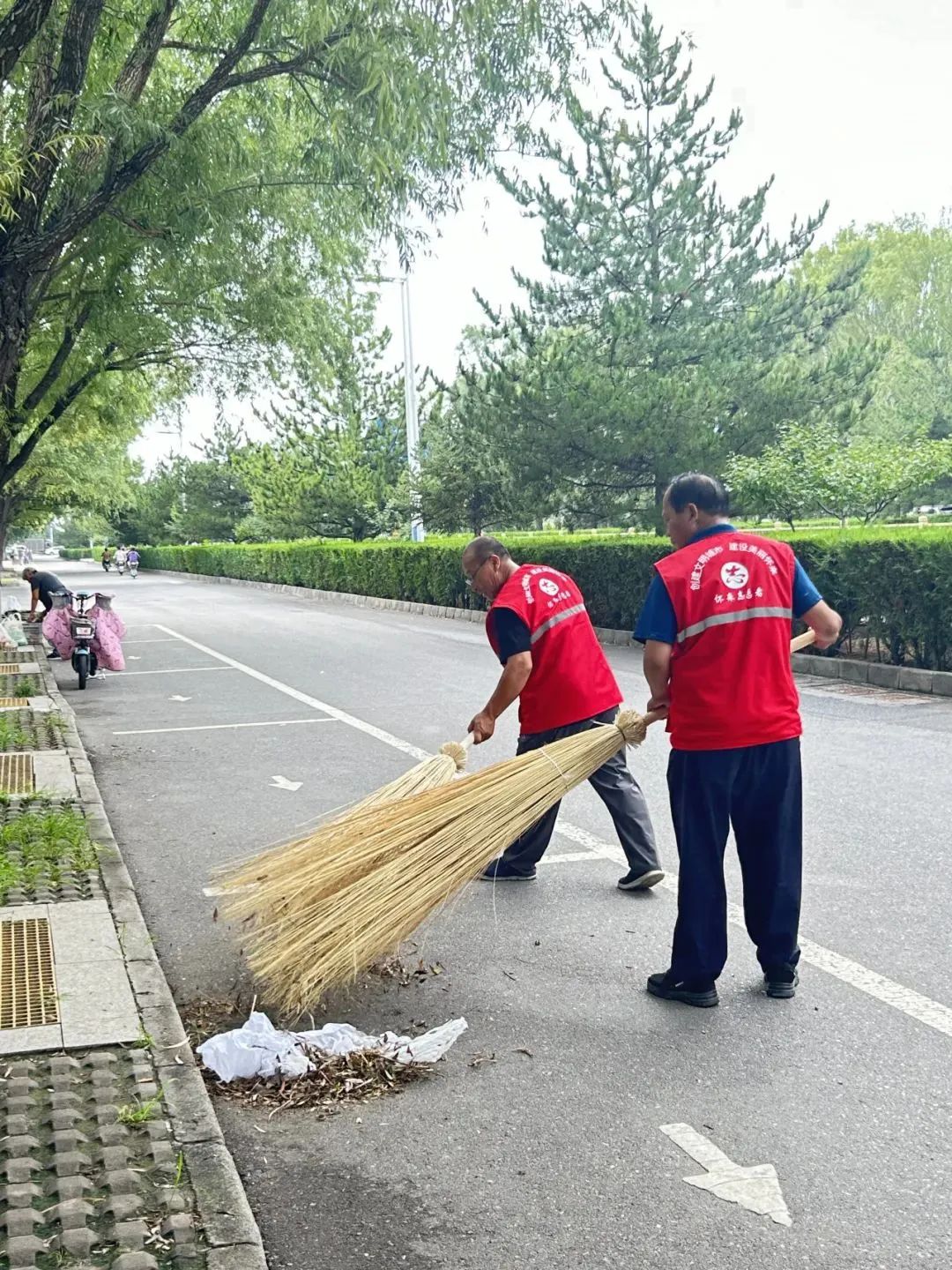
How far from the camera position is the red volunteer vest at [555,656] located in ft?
17.1

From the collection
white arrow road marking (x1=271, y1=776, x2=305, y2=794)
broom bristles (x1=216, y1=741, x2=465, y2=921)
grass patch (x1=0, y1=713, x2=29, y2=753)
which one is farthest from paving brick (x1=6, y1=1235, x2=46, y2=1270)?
grass patch (x1=0, y1=713, x2=29, y2=753)

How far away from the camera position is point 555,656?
5.24m

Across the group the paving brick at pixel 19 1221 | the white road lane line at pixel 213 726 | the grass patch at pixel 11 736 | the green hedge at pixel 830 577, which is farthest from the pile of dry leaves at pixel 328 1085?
the green hedge at pixel 830 577

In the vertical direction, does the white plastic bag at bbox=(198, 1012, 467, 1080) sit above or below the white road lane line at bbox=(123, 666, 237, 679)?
below

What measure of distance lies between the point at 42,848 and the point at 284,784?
7.27 feet

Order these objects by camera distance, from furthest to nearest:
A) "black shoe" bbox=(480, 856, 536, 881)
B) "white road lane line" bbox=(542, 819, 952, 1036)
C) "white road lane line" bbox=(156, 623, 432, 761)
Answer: "white road lane line" bbox=(156, 623, 432, 761) → "black shoe" bbox=(480, 856, 536, 881) → "white road lane line" bbox=(542, 819, 952, 1036)

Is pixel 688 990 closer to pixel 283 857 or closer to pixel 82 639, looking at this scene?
pixel 283 857

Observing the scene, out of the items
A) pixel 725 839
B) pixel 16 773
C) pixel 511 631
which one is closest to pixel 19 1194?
pixel 725 839

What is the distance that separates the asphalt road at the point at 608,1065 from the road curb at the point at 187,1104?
13cm

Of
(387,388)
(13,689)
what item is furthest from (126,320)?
(387,388)

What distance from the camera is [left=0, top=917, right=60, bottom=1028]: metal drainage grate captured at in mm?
3773

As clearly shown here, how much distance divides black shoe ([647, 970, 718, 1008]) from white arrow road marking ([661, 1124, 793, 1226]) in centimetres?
88

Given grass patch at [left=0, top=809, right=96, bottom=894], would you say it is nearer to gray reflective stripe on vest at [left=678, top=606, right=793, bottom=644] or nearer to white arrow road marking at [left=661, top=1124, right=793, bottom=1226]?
gray reflective stripe on vest at [left=678, top=606, right=793, bottom=644]

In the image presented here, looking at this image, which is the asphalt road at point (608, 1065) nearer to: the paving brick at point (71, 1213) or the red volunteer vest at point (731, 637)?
the paving brick at point (71, 1213)
